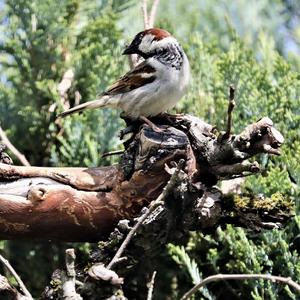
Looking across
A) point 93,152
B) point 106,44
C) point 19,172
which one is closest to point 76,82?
point 106,44

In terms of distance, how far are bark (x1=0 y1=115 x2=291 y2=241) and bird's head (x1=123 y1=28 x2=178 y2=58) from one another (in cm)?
43

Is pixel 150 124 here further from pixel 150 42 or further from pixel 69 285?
pixel 69 285

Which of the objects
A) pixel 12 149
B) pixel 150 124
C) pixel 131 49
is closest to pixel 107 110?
pixel 12 149

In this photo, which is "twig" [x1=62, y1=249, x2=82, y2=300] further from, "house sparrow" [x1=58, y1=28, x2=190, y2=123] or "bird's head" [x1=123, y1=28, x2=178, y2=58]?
"bird's head" [x1=123, y1=28, x2=178, y2=58]

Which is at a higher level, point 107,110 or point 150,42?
point 150,42

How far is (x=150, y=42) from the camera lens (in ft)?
9.80

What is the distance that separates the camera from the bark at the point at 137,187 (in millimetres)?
2459

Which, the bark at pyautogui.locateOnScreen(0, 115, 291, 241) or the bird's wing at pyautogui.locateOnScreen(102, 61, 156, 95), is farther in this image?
the bird's wing at pyautogui.locateOnScreen(102, 61, 156, 95)

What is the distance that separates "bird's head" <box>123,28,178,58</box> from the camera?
2.96 m

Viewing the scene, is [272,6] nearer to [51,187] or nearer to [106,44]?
[106,44]

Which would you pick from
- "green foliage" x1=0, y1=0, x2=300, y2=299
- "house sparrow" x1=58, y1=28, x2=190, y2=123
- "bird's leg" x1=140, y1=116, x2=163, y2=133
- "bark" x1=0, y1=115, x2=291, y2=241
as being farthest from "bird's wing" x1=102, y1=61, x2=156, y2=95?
"green foliage" x1=0, y1=0, x2=300, y2=299

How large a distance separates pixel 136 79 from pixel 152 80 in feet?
0.22

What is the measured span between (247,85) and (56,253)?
105 cm

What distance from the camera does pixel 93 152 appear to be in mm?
3451
